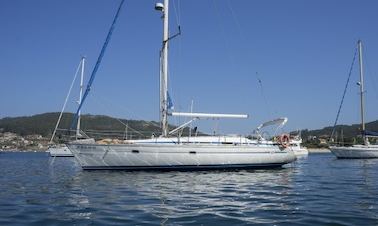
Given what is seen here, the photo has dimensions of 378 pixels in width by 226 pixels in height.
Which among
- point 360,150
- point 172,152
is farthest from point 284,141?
point 360,150

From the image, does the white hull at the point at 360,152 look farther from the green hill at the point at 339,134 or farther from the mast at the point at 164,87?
the mast at the point at 164,87

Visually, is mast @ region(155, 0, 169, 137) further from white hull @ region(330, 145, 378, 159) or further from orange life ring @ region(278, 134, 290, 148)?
white hull @ region(330, 145, 378, 159)

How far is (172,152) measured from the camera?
2562 centimetres

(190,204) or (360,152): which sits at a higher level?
(360,152)

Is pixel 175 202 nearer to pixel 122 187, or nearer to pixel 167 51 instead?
pixel 122 187

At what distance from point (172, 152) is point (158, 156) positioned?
2.71 ft

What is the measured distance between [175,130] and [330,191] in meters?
13.3

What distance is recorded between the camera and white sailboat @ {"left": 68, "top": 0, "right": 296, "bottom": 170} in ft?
83.6

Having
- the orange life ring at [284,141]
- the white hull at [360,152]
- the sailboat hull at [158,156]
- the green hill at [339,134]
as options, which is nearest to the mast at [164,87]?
the sailboat hull at [158,156]

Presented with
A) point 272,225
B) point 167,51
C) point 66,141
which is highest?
point 167,51

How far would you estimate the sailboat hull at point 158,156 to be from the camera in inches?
1001

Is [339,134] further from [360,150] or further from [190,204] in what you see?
[190,204]

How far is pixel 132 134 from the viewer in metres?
28.6

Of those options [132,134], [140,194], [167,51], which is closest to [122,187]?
[140,194]
